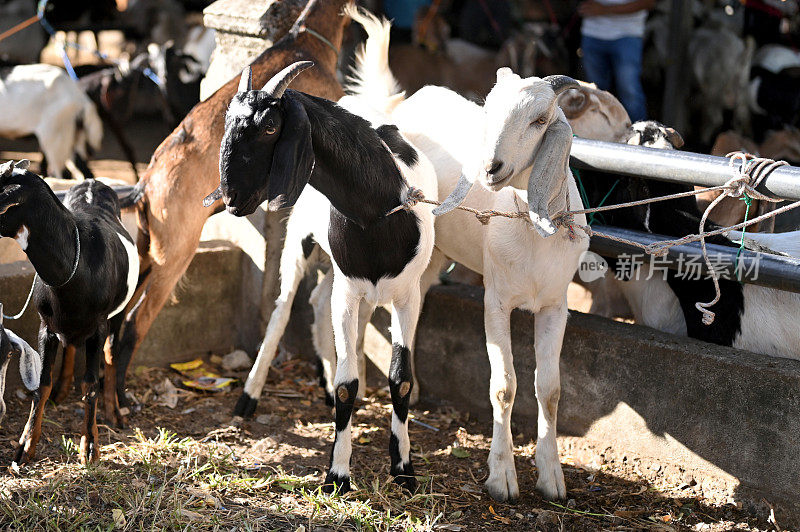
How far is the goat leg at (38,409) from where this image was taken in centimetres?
386

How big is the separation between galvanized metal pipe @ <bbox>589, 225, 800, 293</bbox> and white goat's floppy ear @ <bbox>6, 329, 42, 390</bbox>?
2.59 m

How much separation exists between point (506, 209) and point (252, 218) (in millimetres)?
1908

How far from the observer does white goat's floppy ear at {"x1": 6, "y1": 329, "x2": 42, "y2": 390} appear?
3.77 m

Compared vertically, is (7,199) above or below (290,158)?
below

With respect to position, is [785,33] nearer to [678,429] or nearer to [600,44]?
[600,44]

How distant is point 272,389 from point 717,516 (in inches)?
94.0

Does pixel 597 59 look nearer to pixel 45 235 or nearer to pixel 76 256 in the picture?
pixel 76 256

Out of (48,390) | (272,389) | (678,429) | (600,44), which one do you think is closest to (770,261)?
(678,429)

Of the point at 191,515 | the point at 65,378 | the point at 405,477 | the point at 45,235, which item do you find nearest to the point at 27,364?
the point at 45,235

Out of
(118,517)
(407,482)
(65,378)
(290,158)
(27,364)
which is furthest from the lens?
(65,378)

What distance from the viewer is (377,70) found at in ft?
15.6

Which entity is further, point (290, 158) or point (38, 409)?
point (38, 409)

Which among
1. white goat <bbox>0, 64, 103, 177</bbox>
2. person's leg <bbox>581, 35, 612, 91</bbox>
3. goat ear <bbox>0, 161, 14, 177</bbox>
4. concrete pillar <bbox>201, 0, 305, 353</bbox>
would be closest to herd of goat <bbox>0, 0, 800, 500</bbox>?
goat ear <bbox>0, 161, 14, 177</bbox>

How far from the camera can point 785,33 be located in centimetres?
1168
